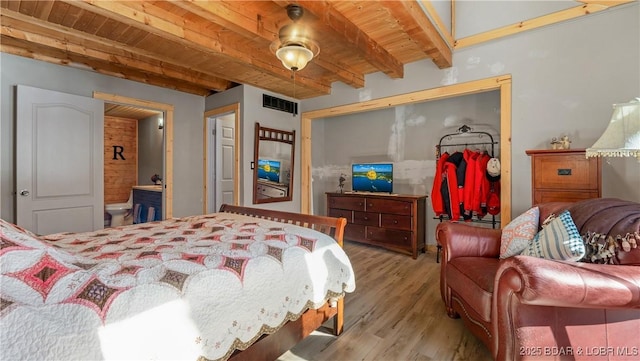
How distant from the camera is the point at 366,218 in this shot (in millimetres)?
4043

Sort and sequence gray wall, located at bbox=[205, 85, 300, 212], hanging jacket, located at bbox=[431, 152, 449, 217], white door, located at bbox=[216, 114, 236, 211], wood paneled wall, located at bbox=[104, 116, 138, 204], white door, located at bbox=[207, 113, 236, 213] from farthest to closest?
wood paneled wall, located at bbox=[104, 116, 138, 204], white door, located at bbox=[216, 114, 236, 211], white door, located at bbox=[207, 113, 236, 213], gray wall, located at bbox=[205, 85, 300, 212], hanging jacket, located at bbox=[431, 152, 449, 217]

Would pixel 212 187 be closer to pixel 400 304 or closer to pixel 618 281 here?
pixel 400 304

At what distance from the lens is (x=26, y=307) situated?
0.77 metres

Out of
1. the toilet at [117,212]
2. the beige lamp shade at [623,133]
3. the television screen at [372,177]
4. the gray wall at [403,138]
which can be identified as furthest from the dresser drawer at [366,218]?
the toilet at [117,212]

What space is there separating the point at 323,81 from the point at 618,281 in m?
3.68

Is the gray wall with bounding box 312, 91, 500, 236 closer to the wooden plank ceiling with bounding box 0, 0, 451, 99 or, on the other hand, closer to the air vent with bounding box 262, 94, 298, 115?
the air vent with bounding box 262, 94, 298, 115

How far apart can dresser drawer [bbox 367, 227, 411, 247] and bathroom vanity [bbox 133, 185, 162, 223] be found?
3259 millimetres

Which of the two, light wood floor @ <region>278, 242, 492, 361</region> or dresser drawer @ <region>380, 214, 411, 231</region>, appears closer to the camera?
light wood floor @ <region>278, 242, 492, 361</region>

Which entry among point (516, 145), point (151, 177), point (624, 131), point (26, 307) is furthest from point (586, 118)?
point (151, 177)

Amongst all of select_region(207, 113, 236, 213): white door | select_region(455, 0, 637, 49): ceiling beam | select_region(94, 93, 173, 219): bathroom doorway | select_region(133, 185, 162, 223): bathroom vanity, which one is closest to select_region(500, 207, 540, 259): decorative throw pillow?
select_region(455, 0, 637, 49): ceiling beam

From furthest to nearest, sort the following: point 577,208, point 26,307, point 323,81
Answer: point 323,81 → point 577,208 → point 26,307

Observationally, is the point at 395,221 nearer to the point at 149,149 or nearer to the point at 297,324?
the point at 297,324

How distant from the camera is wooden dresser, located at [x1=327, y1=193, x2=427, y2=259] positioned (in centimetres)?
366

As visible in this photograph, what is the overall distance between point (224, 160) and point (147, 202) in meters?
1.50
